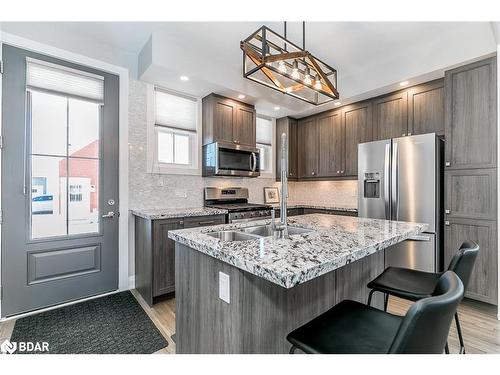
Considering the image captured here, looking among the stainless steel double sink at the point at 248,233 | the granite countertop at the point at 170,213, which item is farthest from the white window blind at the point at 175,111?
the stainless steel double sink at the point at 248,233

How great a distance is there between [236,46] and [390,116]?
7.25 feet

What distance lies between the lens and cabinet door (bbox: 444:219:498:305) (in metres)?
2.43

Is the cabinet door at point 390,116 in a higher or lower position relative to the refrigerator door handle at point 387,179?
higher

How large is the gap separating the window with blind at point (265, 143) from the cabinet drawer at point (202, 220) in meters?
1.67

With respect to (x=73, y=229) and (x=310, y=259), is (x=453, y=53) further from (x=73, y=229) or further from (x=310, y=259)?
(x=73, y=229)

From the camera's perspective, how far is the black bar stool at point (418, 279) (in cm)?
129

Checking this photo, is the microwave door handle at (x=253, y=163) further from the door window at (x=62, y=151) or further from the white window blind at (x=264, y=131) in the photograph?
the door window at (x=62, y=151)

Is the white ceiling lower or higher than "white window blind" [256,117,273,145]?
higher

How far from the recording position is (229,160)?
3580 millimetres

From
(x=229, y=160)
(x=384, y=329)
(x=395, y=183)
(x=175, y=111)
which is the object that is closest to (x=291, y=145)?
(x=229, y=160)

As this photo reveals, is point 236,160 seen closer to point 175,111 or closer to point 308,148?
point 175,111

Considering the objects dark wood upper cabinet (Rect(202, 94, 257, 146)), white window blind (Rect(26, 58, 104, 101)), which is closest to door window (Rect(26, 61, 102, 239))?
white window blind (Rect(26, 58, 104, 101))

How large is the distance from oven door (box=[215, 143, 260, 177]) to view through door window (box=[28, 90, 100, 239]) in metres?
1.44

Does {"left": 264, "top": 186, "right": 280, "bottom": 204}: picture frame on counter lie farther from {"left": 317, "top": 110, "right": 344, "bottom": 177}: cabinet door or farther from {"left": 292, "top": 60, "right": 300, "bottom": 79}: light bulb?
{"left": 292, "top": 60, "right": 300, "bottom": 79}: light bulb
